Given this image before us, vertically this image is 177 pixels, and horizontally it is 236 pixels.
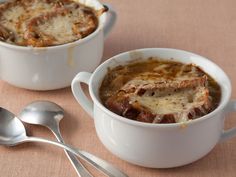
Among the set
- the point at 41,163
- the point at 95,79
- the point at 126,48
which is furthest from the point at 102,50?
the point at 41,163

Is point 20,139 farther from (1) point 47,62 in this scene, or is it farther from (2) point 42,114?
(1) point 47,62

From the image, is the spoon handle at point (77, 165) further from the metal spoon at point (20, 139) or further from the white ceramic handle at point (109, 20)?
the white ceramic handle at point (109, 20)

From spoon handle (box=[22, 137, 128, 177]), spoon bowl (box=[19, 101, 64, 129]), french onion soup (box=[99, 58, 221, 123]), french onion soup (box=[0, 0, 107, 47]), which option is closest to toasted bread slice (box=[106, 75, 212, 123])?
french onion soup (box=[99, 58, 221, 123])

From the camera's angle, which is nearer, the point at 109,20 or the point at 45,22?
the point at 45,22

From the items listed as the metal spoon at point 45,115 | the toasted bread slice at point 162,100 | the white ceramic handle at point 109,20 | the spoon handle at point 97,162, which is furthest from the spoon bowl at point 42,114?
the white ceramic handle at point 109,20

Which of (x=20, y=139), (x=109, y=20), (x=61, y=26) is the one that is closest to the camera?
(x=20, y=139)

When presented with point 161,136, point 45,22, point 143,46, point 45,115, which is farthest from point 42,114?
point 143,46
